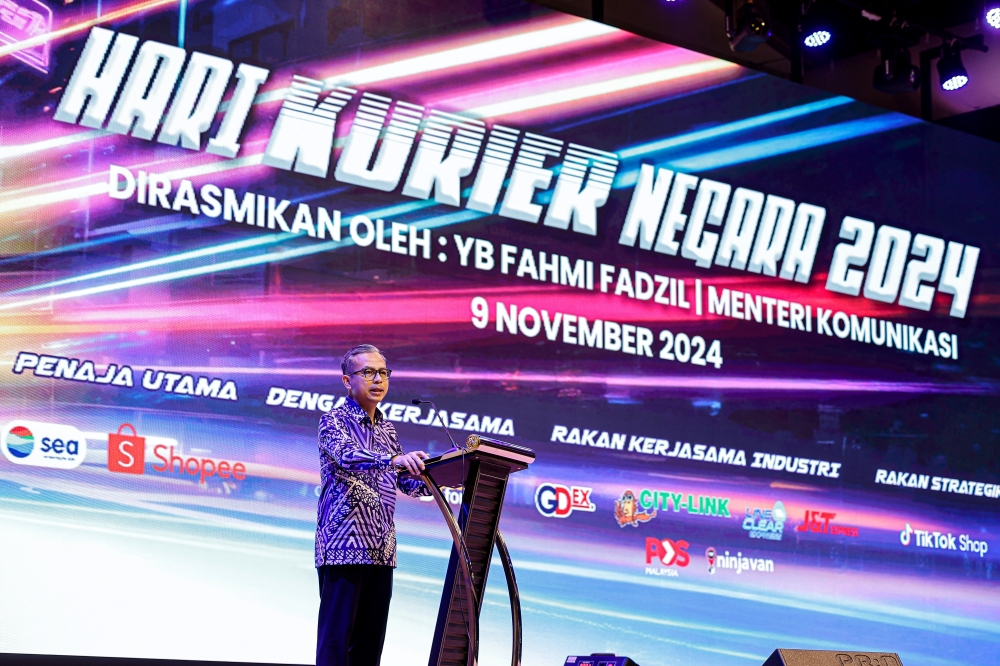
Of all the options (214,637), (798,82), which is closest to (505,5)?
(798,82)

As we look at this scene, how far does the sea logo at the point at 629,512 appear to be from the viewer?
19.8ft

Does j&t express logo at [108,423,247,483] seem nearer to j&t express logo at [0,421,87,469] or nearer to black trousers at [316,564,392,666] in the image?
j&t express logo at [0,421,87,469]

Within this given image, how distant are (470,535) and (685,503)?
3.31m

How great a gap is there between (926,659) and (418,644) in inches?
136

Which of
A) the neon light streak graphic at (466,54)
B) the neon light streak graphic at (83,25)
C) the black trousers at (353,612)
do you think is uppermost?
the neon light streak graphic at (466,54)

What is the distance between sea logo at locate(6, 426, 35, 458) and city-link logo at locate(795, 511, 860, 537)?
424cm

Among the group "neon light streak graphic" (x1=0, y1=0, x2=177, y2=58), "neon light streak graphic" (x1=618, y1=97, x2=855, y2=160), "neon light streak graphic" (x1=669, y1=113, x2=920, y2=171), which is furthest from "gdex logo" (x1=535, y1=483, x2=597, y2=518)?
"neon light streak graphic" (x1=0, y1=0, x2=177, y2=58)

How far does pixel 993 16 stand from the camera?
7.25 metres

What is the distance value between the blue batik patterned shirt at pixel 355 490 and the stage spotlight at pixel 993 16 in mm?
5585

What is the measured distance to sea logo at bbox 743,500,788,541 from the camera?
6488mm

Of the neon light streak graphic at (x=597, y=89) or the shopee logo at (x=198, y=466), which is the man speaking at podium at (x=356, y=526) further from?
the neon light streak graphic at (x=597, y=89)

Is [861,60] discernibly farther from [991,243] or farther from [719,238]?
[719,238]

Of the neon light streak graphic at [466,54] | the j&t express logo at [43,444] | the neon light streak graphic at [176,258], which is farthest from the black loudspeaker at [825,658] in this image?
the neon light streak graphic at [466,54]

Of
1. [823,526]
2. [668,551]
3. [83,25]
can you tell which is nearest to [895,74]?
[823,526]
